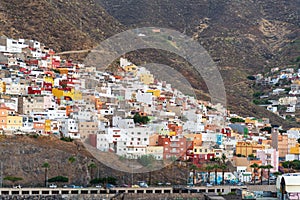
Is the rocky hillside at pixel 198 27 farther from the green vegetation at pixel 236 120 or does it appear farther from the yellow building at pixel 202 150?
the yellow building at pixel 202 150

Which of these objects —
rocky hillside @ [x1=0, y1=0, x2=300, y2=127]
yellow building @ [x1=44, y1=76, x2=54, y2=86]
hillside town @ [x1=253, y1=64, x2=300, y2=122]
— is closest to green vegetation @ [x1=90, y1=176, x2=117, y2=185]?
yellow building @ [x1=44, y1=76, x2=54, y2=86]

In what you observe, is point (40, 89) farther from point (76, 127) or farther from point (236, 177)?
point (236, 177)

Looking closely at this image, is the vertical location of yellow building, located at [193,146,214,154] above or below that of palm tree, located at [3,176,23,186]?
above

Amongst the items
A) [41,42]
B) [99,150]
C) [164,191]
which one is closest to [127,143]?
[99,150]

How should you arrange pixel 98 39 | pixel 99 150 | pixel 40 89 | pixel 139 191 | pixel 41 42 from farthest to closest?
1. pixel 98 39
2. pixel 41 42
3. pixel 40 89
4. pixel 99 150
5. pixel 139 191

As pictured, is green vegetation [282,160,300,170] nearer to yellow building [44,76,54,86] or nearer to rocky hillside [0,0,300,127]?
yellow building [44,76,54,86]

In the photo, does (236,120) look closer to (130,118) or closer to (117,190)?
(130,118)

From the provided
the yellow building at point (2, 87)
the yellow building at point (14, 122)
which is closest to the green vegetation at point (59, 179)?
the yellow building at point (14, 122)
